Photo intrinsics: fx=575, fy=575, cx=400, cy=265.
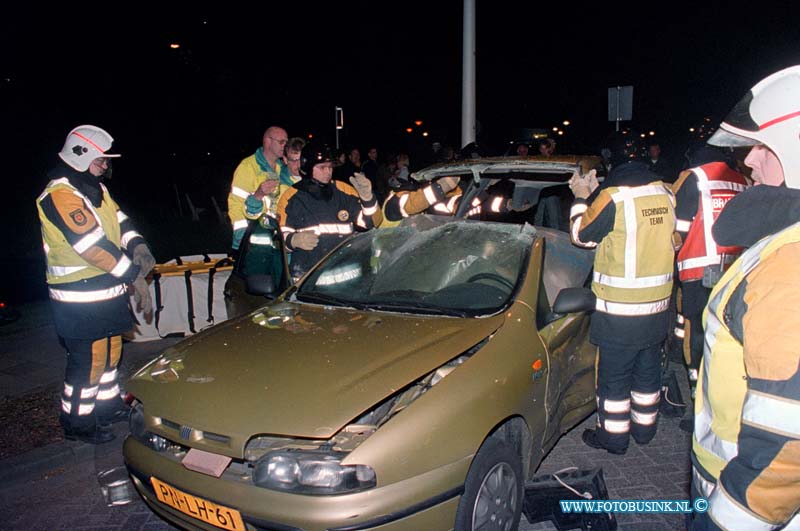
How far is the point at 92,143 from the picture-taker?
4133 mm

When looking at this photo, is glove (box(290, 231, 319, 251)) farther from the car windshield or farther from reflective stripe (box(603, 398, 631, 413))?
reflective stripe (box(603, 398, 631, 413))

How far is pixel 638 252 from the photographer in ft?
12.0

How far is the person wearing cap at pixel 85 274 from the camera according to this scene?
4.00 metres

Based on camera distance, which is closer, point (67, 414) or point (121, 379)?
point (67, 414)

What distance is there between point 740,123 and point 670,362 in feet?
15.6

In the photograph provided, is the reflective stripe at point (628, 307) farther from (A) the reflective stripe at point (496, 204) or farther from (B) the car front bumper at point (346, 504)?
(A) the reflective stripe at point (496, 204)

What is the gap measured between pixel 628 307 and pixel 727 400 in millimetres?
2171

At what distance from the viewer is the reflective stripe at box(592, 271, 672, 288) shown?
3.69m

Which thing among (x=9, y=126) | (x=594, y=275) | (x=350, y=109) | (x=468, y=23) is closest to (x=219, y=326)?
(x=594, y=275)

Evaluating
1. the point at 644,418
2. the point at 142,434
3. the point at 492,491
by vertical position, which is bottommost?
the point at 644,418

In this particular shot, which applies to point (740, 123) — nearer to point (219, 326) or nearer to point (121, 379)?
point (219, 326)

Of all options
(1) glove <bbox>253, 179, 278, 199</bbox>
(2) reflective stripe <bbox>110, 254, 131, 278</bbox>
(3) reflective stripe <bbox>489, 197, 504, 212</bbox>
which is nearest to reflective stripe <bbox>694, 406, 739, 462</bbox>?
(2) reflective stripe <bbox>110, 254, 131, 278</bbox>

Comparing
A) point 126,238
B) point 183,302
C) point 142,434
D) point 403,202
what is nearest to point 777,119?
point 142,434

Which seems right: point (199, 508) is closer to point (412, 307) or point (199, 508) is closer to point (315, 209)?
point (412, 307)
